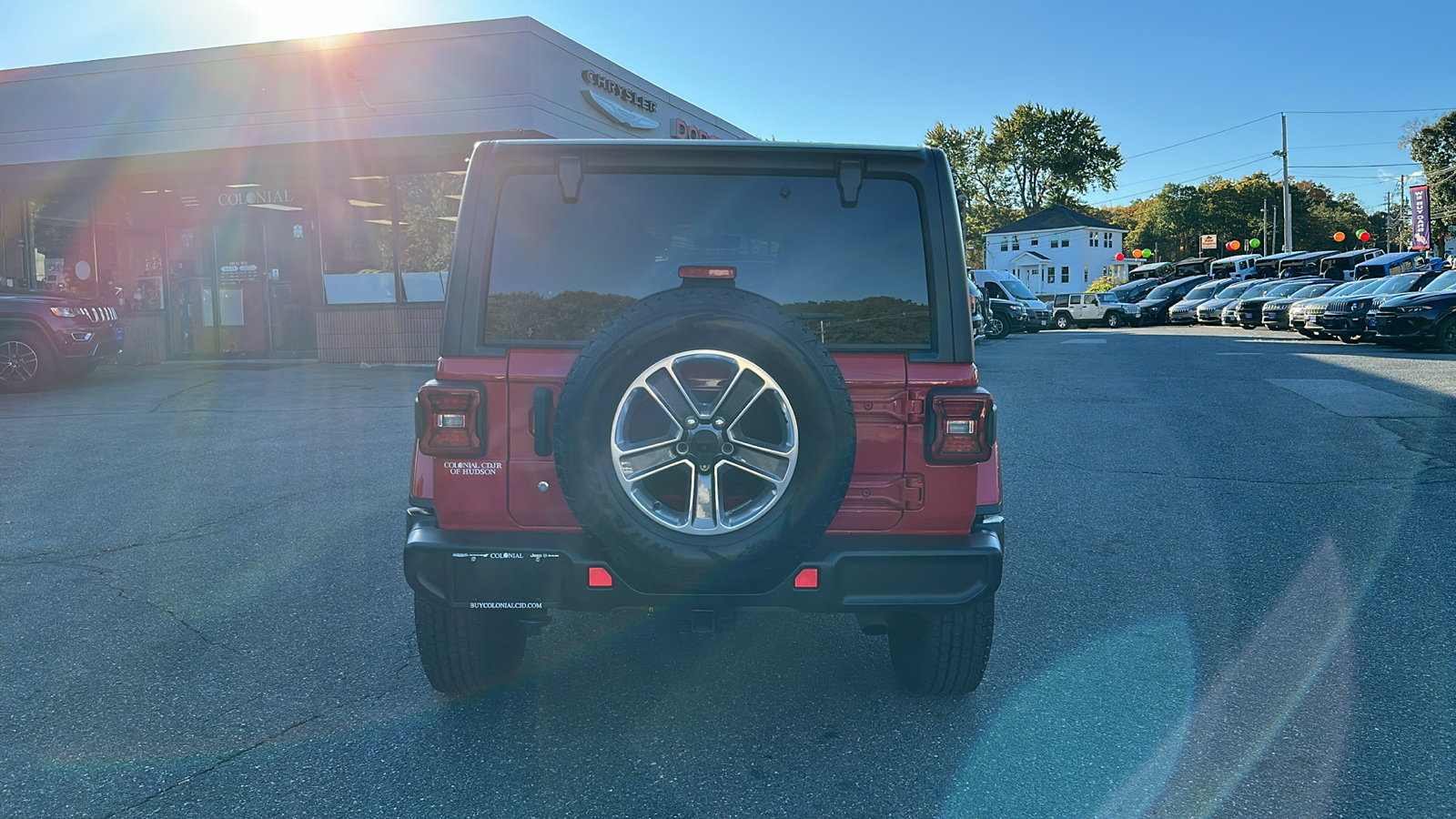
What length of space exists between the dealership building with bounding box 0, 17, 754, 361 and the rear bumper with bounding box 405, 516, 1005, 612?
12.3 m

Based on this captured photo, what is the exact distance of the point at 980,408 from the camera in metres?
3.22

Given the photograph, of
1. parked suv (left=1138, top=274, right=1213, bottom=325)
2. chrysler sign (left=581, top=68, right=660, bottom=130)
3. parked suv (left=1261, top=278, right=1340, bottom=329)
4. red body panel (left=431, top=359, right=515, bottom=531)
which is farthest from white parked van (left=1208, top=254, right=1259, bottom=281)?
red body panel (left=431, top=359, right=515, bottom=531)

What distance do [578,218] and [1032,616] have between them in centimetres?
271

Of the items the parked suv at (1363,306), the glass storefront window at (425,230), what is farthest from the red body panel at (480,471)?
the parked suv at (1363,306)

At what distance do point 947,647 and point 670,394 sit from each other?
4.39 feet

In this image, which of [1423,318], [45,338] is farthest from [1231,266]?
[45,338]

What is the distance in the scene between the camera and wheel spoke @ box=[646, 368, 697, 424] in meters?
3.00

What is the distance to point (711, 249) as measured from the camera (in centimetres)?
339

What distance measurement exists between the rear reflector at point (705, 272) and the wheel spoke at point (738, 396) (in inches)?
13.1

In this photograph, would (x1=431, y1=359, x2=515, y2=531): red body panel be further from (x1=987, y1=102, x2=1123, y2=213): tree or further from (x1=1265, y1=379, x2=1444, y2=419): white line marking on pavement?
(x1=987, y1=102, x2=1123, y2=213): tree

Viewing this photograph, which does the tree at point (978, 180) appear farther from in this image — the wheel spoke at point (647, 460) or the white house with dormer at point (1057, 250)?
the wheel spoke at point (647, 460)

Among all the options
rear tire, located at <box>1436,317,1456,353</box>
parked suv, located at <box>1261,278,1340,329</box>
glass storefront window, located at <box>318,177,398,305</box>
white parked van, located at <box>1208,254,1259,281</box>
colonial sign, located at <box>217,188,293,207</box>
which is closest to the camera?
glass storefront window, located at <box>318,177,398,305</box>

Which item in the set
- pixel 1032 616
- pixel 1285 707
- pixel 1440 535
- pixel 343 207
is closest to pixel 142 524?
pixel 1032 616

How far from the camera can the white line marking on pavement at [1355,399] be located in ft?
35.2
